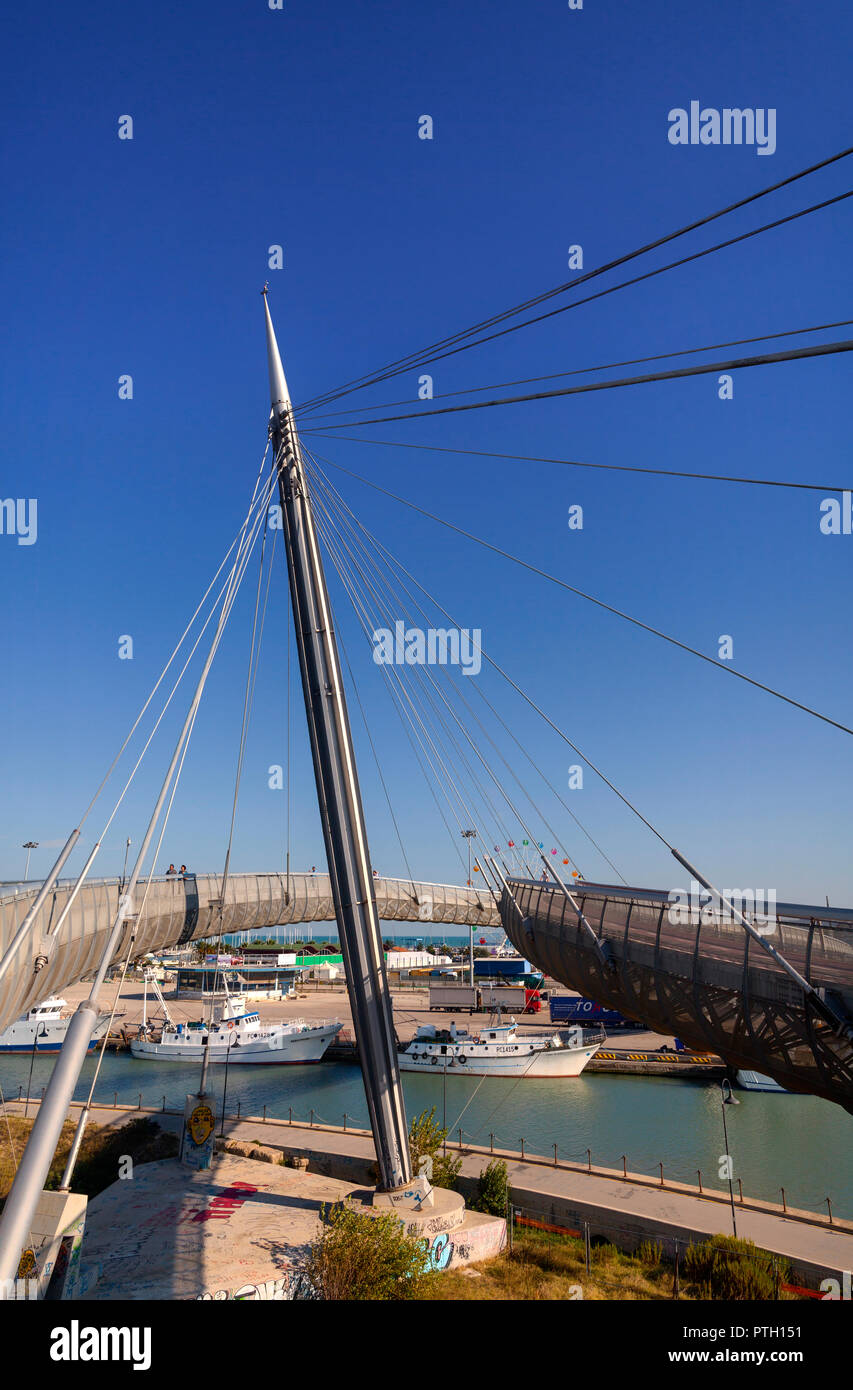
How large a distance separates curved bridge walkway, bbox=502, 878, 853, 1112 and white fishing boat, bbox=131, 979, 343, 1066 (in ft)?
146

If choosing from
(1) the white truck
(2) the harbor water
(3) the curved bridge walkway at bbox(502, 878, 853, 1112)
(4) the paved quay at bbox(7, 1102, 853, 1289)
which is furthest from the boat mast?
(1) the white truck

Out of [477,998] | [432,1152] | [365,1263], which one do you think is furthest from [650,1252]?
[477,998]

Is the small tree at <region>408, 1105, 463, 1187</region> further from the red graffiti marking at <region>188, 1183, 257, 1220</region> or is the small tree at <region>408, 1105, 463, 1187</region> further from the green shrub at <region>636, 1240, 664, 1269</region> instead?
the green shrub at <region>636, 1240, 664, 1269</region>

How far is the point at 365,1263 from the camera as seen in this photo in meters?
16.1

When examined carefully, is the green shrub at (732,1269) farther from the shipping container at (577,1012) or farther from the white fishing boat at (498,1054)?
the shipping container at (577,1012)

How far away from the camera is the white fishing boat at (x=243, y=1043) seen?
54531 millimetres

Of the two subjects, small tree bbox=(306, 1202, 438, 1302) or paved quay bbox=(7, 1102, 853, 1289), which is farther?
paved quay bbox=(7, 1102, 853, 1289)

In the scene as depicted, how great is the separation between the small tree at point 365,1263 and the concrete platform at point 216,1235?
29.1 inches

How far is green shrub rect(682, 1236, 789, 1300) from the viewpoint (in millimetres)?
18812

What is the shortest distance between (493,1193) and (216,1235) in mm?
8511

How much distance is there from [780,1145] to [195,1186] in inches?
1122

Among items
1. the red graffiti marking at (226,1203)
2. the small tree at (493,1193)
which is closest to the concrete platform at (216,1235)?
the red graffiti marking at (226,1203)

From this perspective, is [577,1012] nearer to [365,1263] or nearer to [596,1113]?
[596,1113]

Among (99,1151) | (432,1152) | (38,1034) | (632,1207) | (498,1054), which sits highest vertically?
(432,1152)
